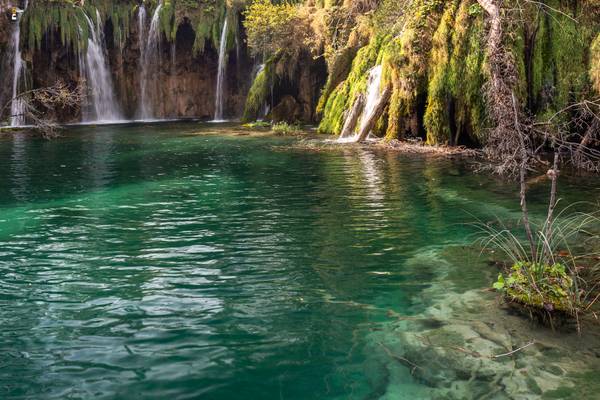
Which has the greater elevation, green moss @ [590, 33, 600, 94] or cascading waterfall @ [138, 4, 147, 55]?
cascading waterfall @ [138, 4, 147, 55]

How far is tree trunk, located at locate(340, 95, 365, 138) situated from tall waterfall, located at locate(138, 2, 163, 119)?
977 inches

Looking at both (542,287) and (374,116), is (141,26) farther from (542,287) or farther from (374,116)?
A: (542,287)

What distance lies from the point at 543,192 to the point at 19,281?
1012 centimetres

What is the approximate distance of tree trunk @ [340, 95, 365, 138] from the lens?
960 inches

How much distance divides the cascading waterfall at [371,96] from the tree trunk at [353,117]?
169mm

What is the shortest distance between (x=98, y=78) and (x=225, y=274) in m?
38.4

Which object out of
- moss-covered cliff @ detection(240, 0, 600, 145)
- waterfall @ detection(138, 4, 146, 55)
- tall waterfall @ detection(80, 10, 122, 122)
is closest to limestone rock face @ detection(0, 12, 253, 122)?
waterfall @ detection(138, 4, 146, 55)

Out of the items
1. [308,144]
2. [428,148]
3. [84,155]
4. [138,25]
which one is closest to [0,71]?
[138,25]

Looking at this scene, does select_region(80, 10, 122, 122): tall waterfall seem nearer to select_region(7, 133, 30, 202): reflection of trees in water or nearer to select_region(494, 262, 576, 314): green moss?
select_region(7, 133, 30, 202): reflection of trees in water

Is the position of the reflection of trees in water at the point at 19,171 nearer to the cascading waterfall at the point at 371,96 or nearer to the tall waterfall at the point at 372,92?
the cascading waterfall at the point at 371,96

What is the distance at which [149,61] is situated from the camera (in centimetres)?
4491

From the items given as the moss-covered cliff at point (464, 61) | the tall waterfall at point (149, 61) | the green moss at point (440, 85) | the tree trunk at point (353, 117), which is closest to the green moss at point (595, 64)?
the moss-covered cliff at point (464, 61)

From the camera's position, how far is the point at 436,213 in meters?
10.8

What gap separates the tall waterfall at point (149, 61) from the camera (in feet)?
143
